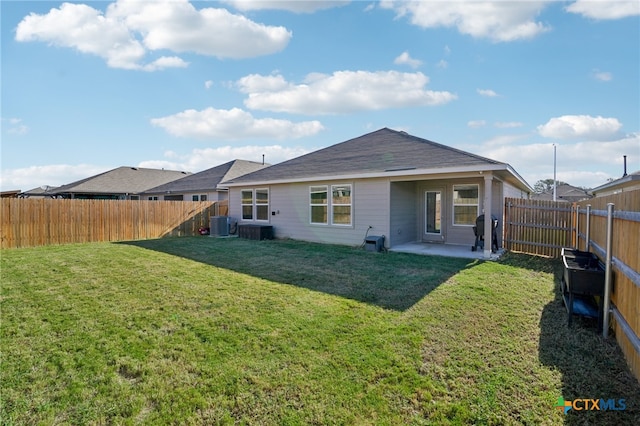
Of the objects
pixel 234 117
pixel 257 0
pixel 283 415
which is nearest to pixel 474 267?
pixel 283 415

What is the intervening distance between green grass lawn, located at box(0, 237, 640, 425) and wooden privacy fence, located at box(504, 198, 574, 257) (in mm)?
2832

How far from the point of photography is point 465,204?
1049 cm

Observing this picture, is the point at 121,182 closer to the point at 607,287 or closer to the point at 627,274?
the point at 607,287

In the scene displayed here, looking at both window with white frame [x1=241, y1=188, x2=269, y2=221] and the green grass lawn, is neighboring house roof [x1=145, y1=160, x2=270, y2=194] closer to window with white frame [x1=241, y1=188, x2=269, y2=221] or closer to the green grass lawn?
window with white frame [x1=241, y1=188, x2=269, y2=221]

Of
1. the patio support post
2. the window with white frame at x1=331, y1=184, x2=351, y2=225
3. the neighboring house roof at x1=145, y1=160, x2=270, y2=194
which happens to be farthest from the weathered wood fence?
the neighboring house roof at x1=145, y1=160, x2=270, y2=194

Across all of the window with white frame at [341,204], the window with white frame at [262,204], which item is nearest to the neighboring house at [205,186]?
the window with white frame at [262,204]

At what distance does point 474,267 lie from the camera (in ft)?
23.8

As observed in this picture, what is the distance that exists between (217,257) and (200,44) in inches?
252

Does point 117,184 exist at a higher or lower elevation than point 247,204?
higher

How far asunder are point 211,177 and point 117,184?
9032 millimetres

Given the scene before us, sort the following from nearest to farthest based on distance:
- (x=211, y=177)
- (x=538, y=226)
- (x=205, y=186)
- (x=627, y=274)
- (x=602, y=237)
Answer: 1. (x=627, y=274)
2. (x=602, y=237)
3. (x=538, y=226)
4. (x=205, y=186)
5. (x=211, y=177)

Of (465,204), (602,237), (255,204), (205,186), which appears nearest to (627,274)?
(602,237)

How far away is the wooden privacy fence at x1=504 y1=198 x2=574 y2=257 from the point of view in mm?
8562

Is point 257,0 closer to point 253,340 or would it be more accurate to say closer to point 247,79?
point 247,79
